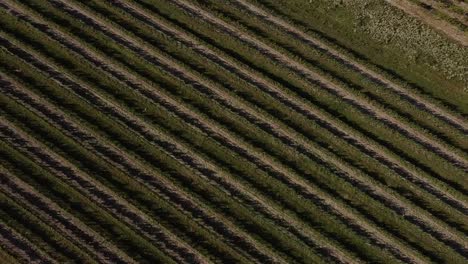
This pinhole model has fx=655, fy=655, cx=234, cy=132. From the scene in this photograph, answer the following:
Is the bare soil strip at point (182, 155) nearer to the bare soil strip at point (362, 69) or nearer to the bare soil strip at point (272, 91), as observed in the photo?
the bare soil strip at point (272, 91)

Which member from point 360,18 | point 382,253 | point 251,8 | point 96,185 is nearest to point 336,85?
point 360,18

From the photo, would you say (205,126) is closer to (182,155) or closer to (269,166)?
(182,155)

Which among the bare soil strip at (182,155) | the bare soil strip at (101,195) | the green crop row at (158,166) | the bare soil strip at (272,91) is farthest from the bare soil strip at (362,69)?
the bare soil strip at (101,195)

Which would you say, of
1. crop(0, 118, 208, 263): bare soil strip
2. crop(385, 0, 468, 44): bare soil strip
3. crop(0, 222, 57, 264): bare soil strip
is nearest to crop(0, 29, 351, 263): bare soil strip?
crop(0, 118, 208, 263): bare soil strip

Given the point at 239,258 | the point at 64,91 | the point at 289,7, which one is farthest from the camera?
the point at 289,7

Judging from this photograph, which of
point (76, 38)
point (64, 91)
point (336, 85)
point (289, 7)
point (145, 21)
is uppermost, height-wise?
point (289, 7)

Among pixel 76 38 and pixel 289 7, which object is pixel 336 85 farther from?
pixel 76 38
